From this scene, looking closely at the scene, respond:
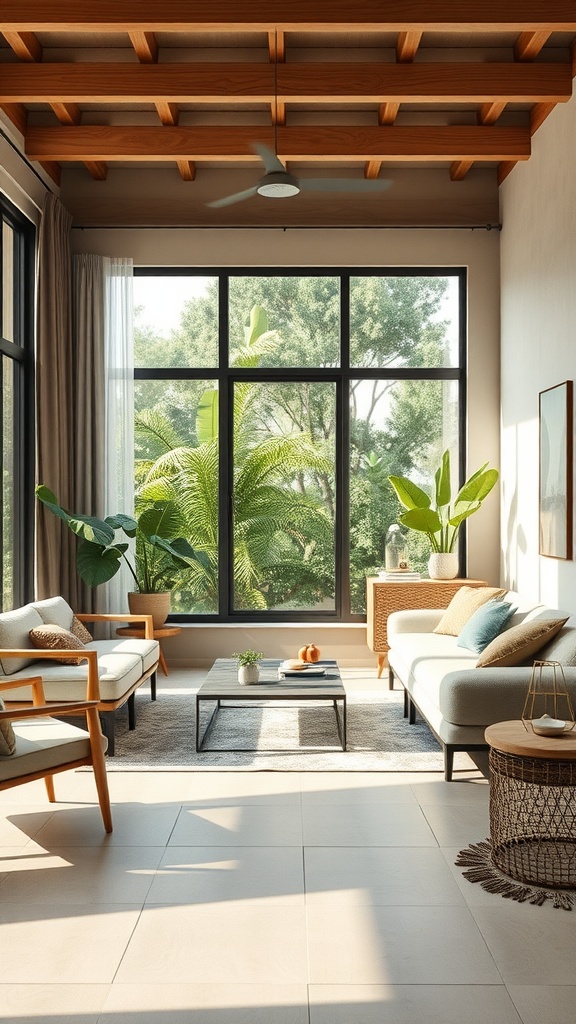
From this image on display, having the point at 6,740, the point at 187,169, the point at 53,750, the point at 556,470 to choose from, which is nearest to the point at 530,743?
the point at 53,750

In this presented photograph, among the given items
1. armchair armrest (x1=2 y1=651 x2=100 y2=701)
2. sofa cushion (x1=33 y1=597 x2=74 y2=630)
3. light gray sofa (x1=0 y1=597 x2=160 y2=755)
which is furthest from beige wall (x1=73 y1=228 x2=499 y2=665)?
armchair armrest (x1=2 y1=651 x2=100 y2=701)

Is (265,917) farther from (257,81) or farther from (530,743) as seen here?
(257,81)

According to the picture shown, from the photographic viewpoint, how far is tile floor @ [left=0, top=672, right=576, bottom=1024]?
7.70ft

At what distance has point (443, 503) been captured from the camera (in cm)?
695

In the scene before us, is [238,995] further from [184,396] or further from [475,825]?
[184,396]

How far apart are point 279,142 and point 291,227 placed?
108 centimetres

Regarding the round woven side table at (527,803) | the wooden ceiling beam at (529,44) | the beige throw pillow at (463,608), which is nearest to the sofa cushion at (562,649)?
the round woven side table at (527,803)

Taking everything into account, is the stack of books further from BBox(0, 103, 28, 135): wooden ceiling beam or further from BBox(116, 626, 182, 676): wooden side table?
BBox(0, 103, 28, 135): wooden ceiling beam

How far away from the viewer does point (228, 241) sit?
7254 mm

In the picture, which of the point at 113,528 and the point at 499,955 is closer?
the point at 499,955

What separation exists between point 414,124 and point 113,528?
368 centimetres

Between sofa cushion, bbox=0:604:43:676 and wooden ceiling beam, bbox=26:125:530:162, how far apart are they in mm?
3335

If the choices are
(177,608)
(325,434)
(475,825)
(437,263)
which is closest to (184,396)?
(325,434)
